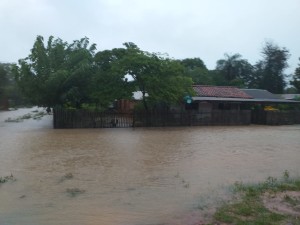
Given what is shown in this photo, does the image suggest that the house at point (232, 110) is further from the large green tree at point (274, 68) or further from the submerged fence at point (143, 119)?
the large green tree at point (274, 68)

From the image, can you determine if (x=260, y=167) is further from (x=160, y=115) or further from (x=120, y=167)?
(x=160, y=115)

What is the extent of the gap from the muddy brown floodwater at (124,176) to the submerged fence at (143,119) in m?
6.88

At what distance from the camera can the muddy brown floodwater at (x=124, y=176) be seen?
20.2 feet

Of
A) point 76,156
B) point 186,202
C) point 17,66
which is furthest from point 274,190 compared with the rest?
point 17,66

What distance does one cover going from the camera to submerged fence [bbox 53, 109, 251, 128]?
2356 cm

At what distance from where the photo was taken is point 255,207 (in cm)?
604

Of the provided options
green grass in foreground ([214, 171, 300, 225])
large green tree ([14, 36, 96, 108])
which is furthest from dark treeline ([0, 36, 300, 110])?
green grass in foreground ([214, 171, 300, 225])

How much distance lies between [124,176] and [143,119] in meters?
16.5

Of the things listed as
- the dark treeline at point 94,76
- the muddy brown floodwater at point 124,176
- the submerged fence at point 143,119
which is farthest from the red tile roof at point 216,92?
the muddy brown floodwater at point 124,176

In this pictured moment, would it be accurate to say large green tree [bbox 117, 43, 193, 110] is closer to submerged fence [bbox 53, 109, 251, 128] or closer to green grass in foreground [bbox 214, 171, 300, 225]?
submerged fence [bbox 53, 109, 251, 128]

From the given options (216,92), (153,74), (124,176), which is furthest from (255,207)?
(216,92)

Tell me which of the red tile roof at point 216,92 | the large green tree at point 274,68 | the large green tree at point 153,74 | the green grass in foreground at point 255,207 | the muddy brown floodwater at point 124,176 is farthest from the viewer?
the large green tree at point 274,68

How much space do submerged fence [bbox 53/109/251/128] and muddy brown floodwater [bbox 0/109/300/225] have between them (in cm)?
688

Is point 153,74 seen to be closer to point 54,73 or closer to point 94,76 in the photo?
point 94,76
